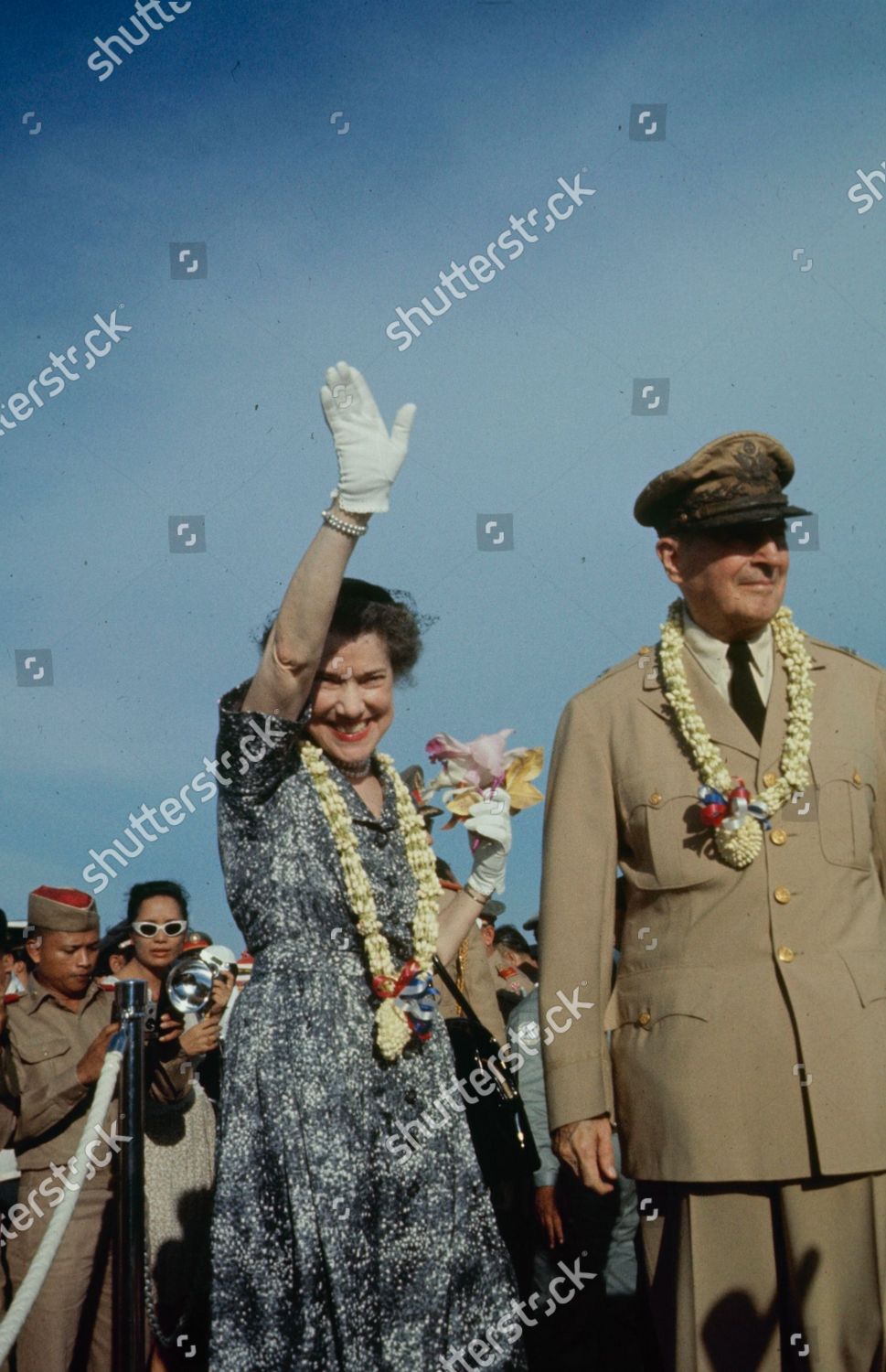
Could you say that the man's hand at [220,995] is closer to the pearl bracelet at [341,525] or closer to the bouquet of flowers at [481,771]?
the bouquet of flowers at [481,771]

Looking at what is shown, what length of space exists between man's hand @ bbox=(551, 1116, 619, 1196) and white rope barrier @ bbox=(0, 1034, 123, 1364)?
1155 mm

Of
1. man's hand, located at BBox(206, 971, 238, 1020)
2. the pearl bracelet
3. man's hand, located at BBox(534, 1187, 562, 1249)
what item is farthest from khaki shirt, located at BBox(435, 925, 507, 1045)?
the pearl bracelet

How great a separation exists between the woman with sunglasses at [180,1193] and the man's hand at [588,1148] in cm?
221

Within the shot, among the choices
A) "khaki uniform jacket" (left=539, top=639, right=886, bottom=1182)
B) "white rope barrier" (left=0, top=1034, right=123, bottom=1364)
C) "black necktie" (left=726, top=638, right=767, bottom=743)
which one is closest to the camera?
"white rope barrier" (left=0, top=1034, right=123, bottom=1364)

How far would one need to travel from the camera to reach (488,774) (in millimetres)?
4566

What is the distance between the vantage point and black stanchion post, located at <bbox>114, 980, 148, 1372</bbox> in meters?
3.84

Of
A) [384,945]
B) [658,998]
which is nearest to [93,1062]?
[384,945]

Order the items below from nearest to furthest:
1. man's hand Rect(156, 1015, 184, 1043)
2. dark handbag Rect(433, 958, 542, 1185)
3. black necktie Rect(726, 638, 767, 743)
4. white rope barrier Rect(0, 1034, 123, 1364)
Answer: white rope barrier Rect(0, 1034, 123, 1364), black necktie Rect(726, 638, 767, 743), dark handbag Rect(433, 958, 542, 1185), man's hand Rect(156, 1015, 184, 1043)

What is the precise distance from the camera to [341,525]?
12.0 ft

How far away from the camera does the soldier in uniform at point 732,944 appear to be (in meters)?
3.52

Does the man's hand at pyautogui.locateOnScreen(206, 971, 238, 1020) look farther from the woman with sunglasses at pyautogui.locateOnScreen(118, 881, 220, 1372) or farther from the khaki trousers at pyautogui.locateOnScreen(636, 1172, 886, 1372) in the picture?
the khaki trousers at pyautogui.locateOnScreen(636, 1172, 886, 1372)

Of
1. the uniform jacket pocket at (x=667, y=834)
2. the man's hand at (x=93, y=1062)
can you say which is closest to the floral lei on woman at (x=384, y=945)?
the uniform jacket pocket at (x=667, y=834)

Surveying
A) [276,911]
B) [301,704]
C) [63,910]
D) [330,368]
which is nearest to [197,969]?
[276,911]

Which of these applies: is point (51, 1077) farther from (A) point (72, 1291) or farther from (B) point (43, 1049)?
(A) point (72, 1291)
